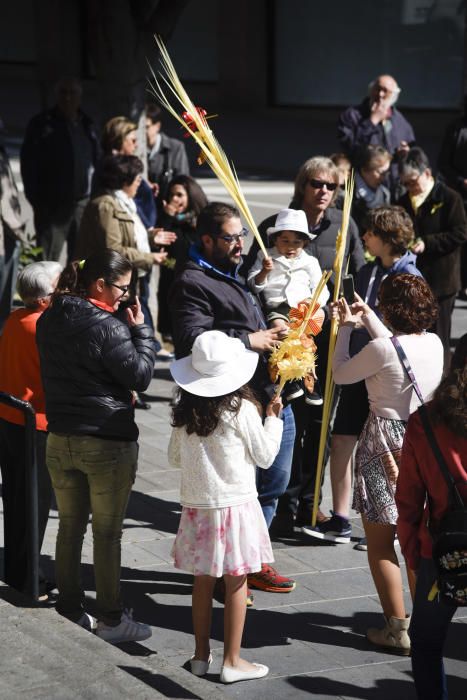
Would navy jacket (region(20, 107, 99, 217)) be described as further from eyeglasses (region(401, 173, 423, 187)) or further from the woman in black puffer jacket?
the woman in black puffer jacket

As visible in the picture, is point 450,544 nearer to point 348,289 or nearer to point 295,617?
point 295,617

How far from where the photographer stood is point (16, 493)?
564 centimetres

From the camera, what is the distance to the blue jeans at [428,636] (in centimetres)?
439

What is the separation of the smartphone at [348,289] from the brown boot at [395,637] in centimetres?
156

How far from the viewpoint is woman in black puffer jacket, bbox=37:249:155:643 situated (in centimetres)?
509

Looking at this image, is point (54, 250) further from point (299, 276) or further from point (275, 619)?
point (275, 619)

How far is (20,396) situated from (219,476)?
1.29 metres

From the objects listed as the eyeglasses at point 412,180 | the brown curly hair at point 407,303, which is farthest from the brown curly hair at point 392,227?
the eyeglasses at point 412,180

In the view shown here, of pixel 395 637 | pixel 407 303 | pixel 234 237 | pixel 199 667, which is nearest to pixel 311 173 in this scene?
pixel 234 237

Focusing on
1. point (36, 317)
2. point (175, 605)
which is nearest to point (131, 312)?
point (36, 317)

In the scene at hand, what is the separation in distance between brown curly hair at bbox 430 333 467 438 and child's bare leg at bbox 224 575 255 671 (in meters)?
1.21

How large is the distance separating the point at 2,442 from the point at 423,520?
90.3 inches

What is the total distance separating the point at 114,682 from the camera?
14.4ft

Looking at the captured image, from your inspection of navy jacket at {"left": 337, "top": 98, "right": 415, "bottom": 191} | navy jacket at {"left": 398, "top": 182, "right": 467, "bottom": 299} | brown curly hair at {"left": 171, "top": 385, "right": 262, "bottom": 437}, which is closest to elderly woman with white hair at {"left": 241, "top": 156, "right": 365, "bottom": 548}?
brown curly hair at {"left": 171, "top": 385, "right": 262, "bottom": 437}
